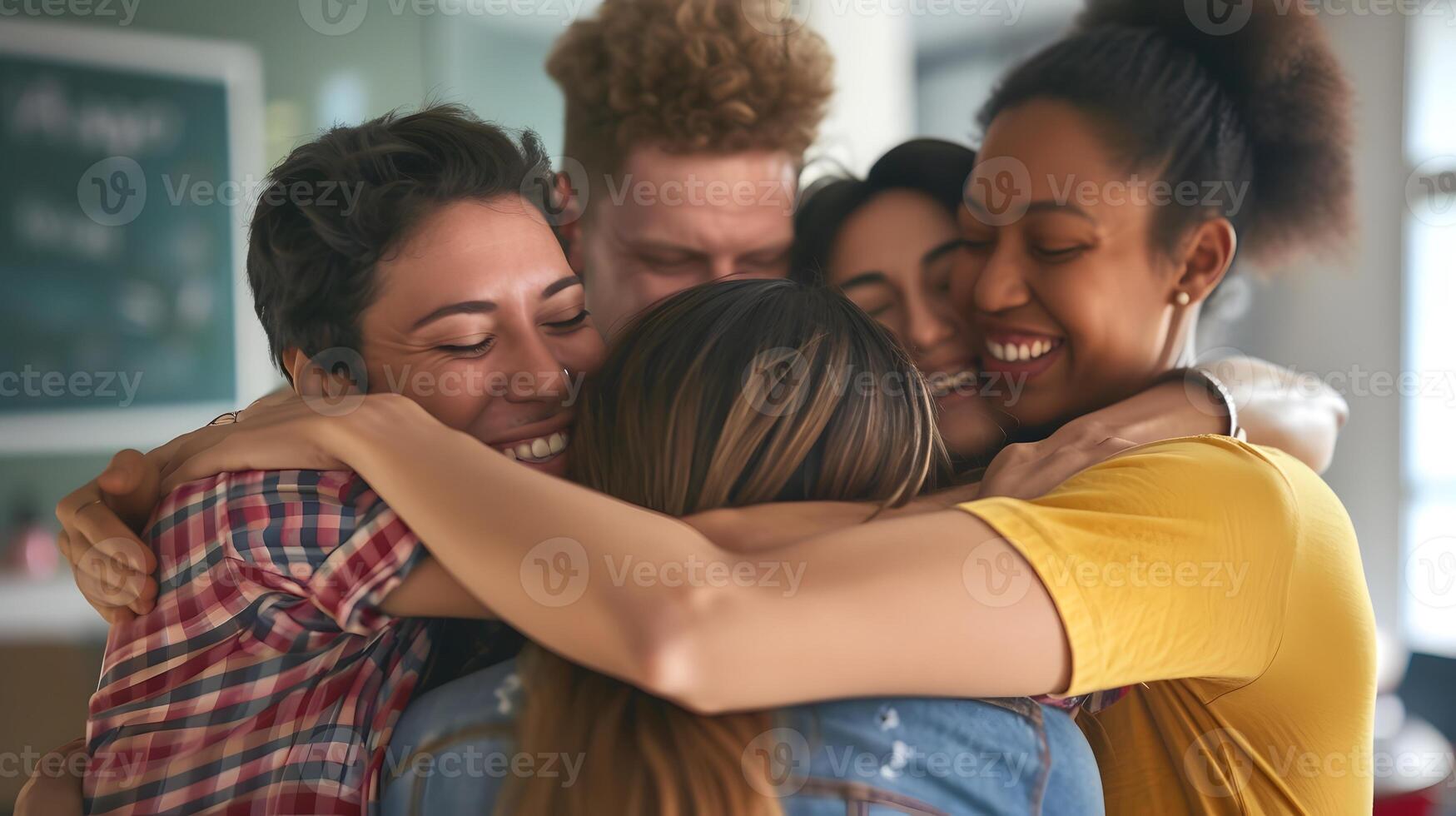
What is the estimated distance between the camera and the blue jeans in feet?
2.36

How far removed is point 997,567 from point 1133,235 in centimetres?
62

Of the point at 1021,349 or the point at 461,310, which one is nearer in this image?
the point at 461,310

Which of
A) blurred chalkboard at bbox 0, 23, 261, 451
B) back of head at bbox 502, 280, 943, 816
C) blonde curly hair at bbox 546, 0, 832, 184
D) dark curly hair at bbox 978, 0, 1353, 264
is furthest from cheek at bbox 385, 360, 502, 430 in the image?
blurred chalkboard at bbox 0, 23, 261, 451

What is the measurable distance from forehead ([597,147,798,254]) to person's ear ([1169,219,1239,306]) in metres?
0.54

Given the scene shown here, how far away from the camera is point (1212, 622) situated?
0.78 meters

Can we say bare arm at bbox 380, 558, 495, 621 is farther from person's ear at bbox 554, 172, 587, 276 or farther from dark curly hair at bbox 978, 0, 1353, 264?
dark curly hair at bbox 978, 0, 1353, 264

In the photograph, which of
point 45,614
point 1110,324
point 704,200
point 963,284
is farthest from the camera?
point 45,614

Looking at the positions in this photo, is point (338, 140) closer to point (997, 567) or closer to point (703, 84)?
point (703, 84)

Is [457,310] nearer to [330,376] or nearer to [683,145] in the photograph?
[330,376]

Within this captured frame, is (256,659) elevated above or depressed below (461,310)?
below

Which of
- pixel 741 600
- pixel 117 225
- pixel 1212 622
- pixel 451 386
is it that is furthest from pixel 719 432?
pixel 117 225

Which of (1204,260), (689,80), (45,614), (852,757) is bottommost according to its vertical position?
(45,614)

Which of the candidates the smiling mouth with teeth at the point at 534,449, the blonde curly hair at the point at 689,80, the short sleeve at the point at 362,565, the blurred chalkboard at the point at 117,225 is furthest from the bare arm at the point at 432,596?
the blurred chalkboard at the point at 117,225

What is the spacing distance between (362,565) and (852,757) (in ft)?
1.32
